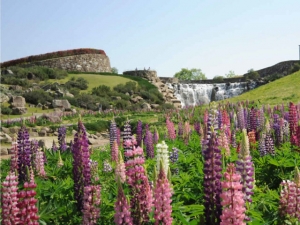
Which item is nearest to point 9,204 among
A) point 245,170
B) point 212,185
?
point 212,185

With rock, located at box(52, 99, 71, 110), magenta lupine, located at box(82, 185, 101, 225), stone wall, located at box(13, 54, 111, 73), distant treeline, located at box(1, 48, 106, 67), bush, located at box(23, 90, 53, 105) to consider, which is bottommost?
magenta lupine, located at box(82, 185, 101, 225)

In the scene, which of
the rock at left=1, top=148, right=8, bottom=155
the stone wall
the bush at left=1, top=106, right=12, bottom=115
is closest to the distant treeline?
the stone wall

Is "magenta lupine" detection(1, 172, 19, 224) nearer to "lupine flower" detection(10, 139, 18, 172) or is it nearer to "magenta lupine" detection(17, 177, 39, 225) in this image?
"magenta lupine" detection(17, 177, 39, 225)

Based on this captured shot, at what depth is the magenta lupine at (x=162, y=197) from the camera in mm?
2326

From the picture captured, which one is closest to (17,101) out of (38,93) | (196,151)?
(38,93)

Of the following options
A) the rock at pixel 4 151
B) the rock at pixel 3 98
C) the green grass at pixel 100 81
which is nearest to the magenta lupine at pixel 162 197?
the rock at pixel 4 151

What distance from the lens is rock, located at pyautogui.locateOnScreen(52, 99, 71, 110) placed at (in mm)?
26556

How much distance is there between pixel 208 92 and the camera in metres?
41.7

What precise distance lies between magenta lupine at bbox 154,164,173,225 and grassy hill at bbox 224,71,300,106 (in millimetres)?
20044

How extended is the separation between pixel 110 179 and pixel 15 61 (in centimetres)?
4995

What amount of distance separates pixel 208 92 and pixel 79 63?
1918cm

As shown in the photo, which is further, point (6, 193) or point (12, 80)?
point (12, 80)

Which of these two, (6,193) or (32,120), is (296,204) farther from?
(32,120)

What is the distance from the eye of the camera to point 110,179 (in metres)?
5.34
